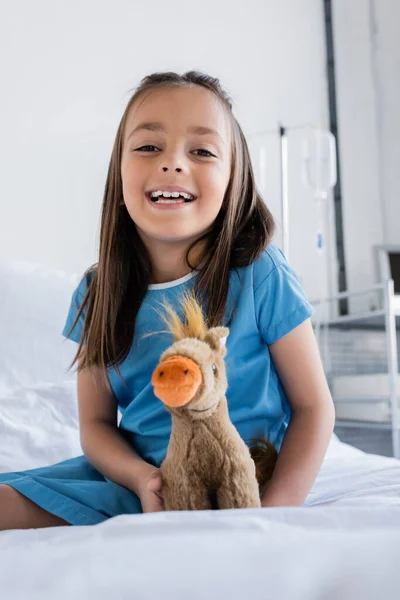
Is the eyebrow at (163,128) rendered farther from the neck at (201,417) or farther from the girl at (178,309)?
the neck at (201,417)

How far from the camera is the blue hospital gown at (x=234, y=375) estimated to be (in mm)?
727

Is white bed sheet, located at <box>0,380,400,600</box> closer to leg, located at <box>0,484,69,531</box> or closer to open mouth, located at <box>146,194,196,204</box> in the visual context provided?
leg, located at <box>0,484,69,531</box>

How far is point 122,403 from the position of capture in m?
0.88

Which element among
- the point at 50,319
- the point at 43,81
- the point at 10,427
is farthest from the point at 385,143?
the point at 10,427

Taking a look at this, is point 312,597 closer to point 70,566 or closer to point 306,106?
point 70,566

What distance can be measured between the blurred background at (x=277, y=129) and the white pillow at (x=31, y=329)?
376 millimetres

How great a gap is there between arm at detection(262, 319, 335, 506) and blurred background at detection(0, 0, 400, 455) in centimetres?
116

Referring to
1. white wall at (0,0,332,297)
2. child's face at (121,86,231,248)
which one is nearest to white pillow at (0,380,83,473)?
child's face at (121,86,231,248)

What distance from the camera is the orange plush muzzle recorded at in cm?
47

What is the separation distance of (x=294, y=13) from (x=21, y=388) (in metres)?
2.30

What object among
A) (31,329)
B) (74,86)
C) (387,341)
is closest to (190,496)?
(31,329)

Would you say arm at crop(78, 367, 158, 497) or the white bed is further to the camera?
arm at crop(78, 367, 158, 497)

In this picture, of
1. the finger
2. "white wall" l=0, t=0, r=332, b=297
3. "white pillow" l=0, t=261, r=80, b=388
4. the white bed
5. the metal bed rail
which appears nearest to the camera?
the white bed

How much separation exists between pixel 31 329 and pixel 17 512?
2.31 feet
